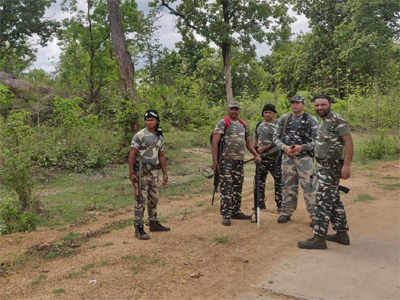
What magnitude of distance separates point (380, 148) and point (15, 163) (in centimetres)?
1243

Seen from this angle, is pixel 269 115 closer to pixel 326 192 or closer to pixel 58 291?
pixel 326 192

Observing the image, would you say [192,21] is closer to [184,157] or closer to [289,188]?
A: [184,157]

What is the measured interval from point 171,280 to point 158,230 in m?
1.87

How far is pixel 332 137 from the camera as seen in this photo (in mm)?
4973

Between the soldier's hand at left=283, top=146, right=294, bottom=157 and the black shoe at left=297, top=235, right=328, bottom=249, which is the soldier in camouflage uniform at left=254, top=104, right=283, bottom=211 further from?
the black shoe at left=297, top=235, right=328, bottom=249

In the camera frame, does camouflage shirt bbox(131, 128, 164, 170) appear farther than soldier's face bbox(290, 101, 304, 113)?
No

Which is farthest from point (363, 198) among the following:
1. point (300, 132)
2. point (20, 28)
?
point (20, 28)

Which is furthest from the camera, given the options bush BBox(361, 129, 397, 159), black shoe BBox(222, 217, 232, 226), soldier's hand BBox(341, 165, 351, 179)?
bush BBox(361, 129, 397, 159)

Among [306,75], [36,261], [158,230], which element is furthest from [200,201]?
[306,75]

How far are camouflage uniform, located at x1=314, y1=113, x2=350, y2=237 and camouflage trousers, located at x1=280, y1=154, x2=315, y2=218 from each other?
0.83 meters

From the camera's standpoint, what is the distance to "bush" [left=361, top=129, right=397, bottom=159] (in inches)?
551

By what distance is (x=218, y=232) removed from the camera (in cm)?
597

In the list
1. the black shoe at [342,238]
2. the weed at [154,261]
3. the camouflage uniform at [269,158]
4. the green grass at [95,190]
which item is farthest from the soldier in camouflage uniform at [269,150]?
the green grass at [95,190]

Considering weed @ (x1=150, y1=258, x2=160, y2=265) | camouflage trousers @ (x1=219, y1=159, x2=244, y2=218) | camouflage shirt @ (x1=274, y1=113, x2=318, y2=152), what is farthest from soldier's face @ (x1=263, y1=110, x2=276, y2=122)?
weed @ (x1=150, y1=258, x2=160, y2=265)
